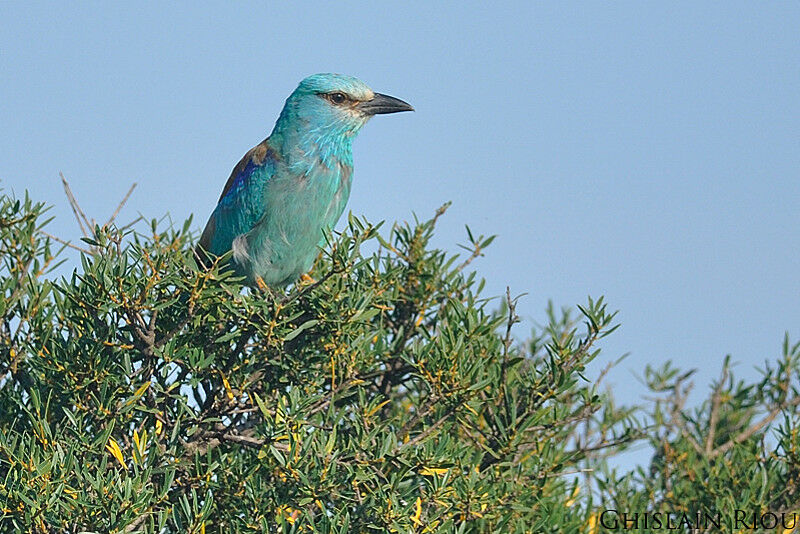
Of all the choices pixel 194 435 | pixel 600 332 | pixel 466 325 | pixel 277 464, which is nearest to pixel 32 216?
pixel 194 435

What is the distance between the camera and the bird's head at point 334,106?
461cm

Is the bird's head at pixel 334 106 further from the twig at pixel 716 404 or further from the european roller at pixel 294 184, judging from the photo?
the twig at pixel 716 404

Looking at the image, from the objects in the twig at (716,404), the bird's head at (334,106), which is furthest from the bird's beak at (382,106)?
the twig at (716,404)

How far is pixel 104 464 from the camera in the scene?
2.76 meters

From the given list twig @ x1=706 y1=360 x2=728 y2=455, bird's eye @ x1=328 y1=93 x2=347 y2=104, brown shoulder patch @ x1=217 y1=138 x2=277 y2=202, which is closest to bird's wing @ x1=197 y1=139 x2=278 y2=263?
brown shoulder patch @ x1=217 y1=138 x2=277 y2=202

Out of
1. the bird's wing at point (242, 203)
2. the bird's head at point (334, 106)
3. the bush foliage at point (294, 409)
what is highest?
the bird's head at point (334, 106)

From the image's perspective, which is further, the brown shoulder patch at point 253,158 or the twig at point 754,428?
the brown shoulder patch at point 253,158

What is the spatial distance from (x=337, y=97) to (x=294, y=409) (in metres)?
2.19

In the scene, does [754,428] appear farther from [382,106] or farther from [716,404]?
[382,106]

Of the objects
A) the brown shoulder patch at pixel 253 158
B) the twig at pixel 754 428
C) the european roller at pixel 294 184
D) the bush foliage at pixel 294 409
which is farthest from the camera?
the brown shoulder patch at pixel 253 158

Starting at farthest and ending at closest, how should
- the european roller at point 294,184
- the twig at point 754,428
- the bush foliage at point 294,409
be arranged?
the european roller at point 294,184, the twig at point 754,428, the bush foliage at point 294,409

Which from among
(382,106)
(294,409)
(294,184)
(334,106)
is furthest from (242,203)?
(294,409)

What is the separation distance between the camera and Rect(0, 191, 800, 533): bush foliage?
2820mm

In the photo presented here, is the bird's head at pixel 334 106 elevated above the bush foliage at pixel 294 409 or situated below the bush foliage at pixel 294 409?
above
